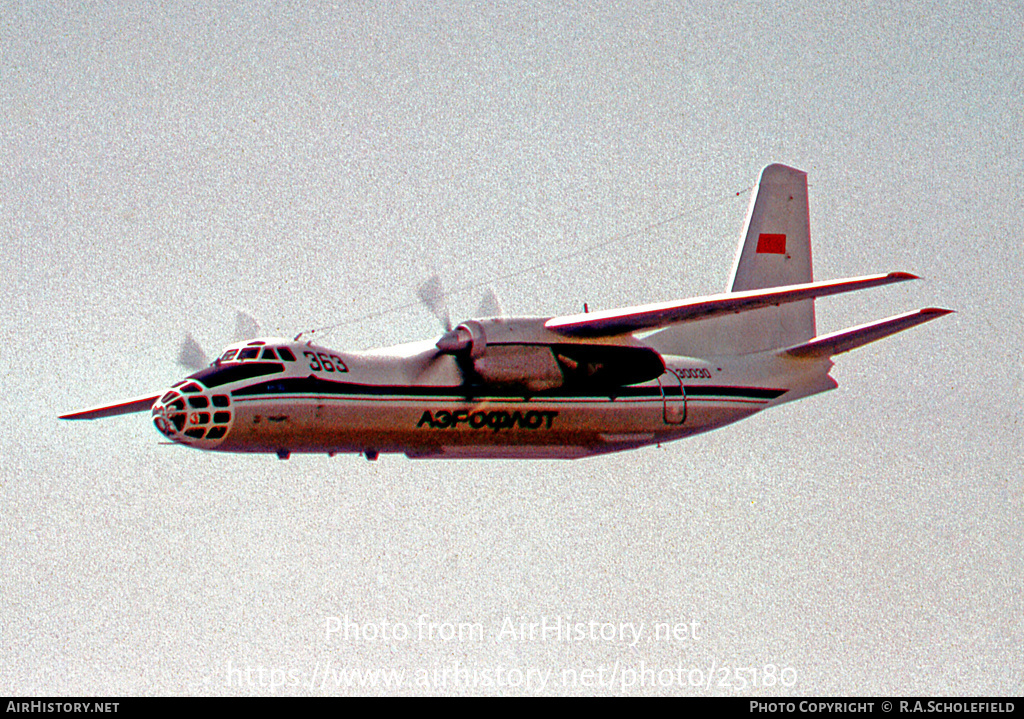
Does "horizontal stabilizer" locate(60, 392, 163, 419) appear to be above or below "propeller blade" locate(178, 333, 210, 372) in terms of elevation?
below

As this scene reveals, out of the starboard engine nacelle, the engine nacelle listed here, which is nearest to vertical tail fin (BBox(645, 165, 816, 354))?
the starboard engine nacelle

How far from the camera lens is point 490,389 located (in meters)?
27.7

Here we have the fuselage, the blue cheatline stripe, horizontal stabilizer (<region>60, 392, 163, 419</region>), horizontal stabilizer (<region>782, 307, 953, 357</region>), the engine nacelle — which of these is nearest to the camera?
the fuselage

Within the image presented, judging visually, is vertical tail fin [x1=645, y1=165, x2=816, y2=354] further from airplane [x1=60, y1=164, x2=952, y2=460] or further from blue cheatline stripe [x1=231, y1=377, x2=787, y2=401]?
blue cheatline stripe [x1=231, y1=377, x2=787, y2=401]

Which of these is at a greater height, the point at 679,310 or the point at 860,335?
the point at 679,310

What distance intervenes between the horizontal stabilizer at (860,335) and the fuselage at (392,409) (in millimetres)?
3620

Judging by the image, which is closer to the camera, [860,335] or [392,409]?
[392,409]

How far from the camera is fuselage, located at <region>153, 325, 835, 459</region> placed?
1025 inches

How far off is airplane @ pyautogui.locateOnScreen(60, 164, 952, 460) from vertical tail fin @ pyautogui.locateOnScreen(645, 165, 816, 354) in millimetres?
3234

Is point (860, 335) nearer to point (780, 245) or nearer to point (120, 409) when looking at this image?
point (780, 245)

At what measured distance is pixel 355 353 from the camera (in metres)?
27.7

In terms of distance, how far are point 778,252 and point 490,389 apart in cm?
1175

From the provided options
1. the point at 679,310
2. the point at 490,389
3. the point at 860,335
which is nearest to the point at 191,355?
the point at 490,389

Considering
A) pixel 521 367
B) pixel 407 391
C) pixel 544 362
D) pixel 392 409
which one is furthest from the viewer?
pixel 544 362
